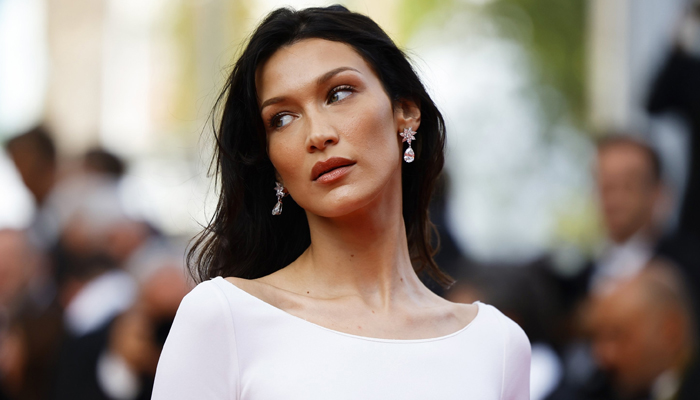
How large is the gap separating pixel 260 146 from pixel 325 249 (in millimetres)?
378

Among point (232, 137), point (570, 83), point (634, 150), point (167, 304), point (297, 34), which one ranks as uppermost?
point (297, 34)

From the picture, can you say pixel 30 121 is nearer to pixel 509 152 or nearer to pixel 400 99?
pixel 509 152

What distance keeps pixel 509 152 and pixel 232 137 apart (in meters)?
8.10

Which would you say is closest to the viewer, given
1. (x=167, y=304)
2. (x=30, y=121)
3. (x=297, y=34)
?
(x=297, y=34)

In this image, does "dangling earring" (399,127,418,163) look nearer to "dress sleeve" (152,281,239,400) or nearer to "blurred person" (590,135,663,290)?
"dress sleeve" (152,281,239,400)

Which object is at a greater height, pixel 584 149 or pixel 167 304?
pixel 167 304

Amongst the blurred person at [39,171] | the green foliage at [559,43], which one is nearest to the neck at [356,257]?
the blurred person at [39,171]

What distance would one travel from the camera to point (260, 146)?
2891 millimetres

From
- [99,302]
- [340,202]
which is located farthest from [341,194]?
[99,302]

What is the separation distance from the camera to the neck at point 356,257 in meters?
2.83

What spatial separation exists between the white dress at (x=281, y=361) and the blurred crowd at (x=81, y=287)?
303cm

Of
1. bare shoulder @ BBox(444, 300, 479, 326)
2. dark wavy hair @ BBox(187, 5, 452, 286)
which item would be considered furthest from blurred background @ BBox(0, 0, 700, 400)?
bare shoulder @ BBox(444, 300, 479, 326)

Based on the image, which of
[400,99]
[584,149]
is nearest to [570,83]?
[584,149]

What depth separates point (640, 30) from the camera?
9.59 m
